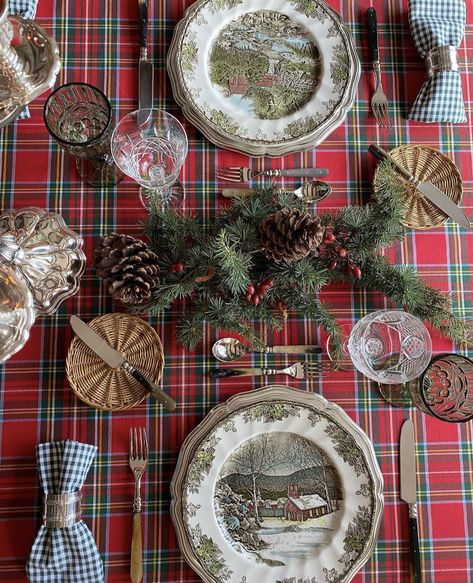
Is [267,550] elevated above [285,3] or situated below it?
below

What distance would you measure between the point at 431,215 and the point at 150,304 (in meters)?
0.59

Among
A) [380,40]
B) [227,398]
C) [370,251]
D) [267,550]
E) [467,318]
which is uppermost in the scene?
[380,40]

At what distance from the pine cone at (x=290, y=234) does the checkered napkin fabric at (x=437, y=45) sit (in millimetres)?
440

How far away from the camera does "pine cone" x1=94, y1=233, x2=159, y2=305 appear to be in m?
0.94

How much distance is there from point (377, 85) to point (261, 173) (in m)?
0.32

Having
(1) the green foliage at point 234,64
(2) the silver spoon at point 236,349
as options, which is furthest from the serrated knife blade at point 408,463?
(1) the green foliage at point 234,64

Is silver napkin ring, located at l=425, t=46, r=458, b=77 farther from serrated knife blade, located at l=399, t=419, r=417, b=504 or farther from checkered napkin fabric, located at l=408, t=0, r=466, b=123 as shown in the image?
serrated knife blade, located at l=399, t=419, r=417, b=504

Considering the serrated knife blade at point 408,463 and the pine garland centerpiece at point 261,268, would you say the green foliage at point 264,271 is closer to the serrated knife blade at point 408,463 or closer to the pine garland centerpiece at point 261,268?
the pine garland centerpiece at point 261,268

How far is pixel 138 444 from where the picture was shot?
1060mm

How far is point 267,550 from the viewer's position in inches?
41.1

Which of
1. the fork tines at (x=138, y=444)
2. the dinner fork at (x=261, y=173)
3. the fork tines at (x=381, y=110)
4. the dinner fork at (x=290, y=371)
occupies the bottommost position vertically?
the fork tines at (x=138, y=444)

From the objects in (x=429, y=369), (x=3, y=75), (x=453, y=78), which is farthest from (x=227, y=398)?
(x=453, y=78)

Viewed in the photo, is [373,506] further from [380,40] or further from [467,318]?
[380,40]

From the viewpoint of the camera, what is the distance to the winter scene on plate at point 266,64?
1137 millimetres
